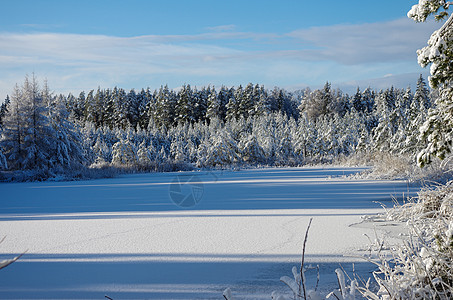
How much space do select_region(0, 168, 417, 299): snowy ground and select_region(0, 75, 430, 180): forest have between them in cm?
155

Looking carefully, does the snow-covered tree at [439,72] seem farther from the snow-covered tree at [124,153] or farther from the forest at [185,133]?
the snow-covered tree at [124,153]

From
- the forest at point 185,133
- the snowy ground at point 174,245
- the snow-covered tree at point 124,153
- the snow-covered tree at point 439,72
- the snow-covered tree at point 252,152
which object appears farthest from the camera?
the snow-covered tree at point 252,152

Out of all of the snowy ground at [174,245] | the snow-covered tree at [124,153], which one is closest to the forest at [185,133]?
the snow-covered tree at [124,153]

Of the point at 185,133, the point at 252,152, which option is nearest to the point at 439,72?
the point at 252,152

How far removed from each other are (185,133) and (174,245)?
40.4m

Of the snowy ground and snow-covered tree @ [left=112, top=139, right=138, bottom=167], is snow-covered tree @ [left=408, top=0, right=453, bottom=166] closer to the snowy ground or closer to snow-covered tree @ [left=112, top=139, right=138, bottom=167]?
the snowy ground

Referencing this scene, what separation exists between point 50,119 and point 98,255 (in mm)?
17184

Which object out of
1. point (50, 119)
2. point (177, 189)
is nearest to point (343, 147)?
point (50, 119)

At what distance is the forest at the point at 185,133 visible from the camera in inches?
713

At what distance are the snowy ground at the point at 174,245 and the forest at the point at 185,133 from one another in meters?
1.55

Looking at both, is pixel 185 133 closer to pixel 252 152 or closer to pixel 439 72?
Answer: pixel 252 152

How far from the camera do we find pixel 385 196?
7.68 m

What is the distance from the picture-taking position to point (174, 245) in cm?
411

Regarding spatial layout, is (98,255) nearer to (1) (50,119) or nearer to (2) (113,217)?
(2) (113,217)
